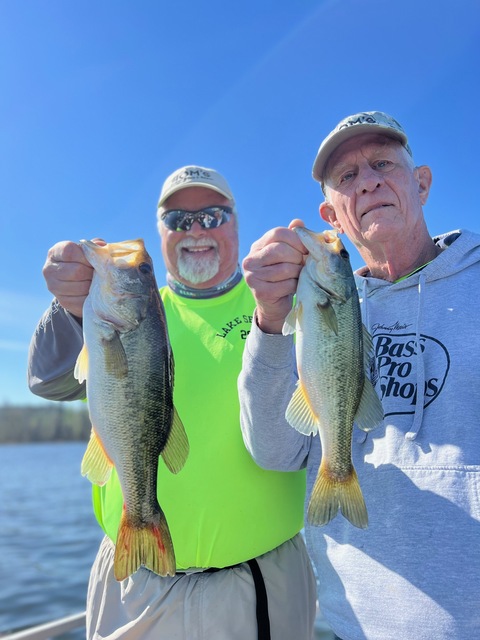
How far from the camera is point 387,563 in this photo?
2.21m

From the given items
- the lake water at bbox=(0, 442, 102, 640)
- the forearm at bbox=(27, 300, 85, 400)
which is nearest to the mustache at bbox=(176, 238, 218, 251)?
the forearm at bbox=(27, 300, 85, 400)

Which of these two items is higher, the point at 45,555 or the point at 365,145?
the point at 365,145

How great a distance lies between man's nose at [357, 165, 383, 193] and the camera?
8.78 feet

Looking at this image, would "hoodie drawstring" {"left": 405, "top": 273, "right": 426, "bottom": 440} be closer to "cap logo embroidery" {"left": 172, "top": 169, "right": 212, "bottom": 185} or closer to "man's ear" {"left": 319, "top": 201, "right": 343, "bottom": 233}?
"man's ear" {"left": 319, "top": 201, "right": 343, "bottom": 233}

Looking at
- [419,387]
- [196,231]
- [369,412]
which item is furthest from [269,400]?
[196,231]

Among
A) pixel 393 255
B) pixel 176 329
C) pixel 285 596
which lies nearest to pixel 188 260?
pixel 176 329

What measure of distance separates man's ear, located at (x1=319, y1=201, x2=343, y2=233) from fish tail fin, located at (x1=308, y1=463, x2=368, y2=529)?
1426 millimetres

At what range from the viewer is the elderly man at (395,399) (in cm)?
210

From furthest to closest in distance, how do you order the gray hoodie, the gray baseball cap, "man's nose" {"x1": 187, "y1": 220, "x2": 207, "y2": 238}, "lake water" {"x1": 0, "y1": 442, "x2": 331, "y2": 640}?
"lake water" {"x1": 0, "y1": 442, "x2": 331, "y2": 640} → "man's nose" {"x1": 187, "y1": 220, "x2": 207, "y2": 238} → the gray baseball cap → the gray hoodie

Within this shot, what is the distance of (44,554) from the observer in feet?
42.7

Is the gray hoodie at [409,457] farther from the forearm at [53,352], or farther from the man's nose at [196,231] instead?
the man's nose at [196,231]

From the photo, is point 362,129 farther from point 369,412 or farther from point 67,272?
point 67,272

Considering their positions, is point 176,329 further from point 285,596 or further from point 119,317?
point 285,596

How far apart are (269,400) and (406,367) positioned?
0.69 m
